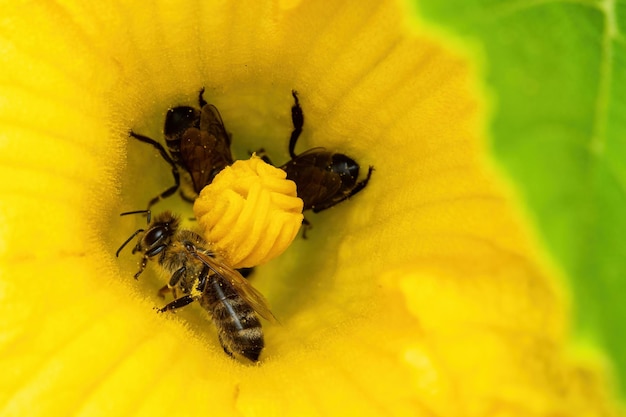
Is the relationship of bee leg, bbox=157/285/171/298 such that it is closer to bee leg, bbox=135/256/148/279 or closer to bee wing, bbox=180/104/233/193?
bee leg, bbox=135/256/148/279

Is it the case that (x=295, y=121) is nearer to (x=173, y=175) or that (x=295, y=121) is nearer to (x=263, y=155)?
(x=263, y=155)

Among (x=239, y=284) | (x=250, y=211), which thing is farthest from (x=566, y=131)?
(x=239, y=284)

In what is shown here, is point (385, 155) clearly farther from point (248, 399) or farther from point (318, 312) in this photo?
point (248, 399)

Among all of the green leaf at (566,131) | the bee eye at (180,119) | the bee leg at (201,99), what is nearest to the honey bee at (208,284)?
the bee eye at (180,119)

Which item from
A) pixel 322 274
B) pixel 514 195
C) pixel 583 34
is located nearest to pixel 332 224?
pixel 322 274

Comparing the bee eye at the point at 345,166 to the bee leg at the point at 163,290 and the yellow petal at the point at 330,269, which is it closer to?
the yellow petal at the point at 330,269

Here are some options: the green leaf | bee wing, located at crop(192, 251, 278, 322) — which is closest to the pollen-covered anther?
bee wing, located at crop(192, 251, 278, 322)
